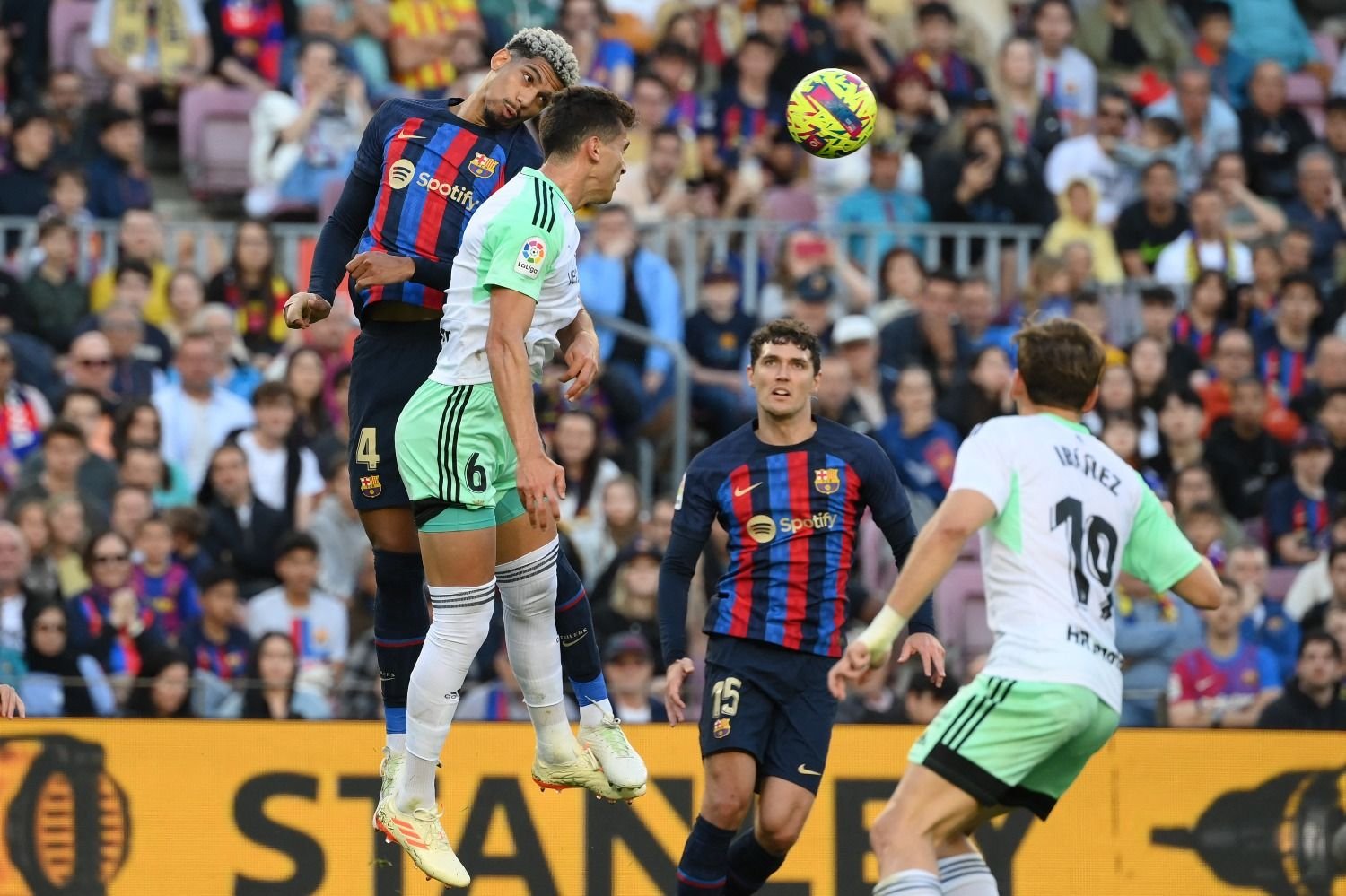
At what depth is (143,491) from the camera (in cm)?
1300

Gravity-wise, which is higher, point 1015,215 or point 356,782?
point 1015,215

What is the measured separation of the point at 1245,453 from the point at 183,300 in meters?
7.20

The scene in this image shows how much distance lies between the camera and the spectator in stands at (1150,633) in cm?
1248

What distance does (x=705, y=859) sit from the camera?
916 cm

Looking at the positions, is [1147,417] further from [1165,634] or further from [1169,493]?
[1165,634]

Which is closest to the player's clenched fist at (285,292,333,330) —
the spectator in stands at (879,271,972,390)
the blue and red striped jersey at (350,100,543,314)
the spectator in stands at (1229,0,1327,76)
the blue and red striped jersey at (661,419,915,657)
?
the blue and red striped jersey at (350,100,543,314)

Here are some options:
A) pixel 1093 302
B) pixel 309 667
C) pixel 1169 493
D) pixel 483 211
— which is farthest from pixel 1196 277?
pixel 483 211

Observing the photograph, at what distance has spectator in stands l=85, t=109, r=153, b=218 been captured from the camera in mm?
15555

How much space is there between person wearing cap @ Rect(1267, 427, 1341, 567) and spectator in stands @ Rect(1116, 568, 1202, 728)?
1.57m

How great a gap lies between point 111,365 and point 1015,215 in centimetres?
672

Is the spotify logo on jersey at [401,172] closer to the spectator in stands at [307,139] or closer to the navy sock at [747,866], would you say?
the navy sock at [747,866]

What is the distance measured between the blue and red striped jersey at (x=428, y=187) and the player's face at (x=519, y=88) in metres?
0.12

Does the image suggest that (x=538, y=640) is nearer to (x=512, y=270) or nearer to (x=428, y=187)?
(x=512, y=270)

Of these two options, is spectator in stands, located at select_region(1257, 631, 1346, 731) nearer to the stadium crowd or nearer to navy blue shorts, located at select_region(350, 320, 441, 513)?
the stadium crowd
